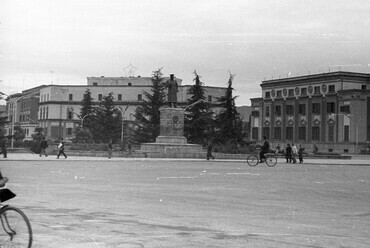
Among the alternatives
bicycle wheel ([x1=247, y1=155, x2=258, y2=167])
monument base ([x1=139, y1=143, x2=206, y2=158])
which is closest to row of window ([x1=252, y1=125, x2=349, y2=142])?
monument base ([x1=139, y1=143, x2=206, y2=158])

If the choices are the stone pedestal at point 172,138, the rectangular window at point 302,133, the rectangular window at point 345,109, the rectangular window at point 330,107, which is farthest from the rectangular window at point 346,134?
the stone pedestal at point 172,138

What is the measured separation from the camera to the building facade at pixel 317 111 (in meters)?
72.2

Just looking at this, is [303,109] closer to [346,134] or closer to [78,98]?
[346,134]

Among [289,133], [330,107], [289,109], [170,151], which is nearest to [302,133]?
[289,133]

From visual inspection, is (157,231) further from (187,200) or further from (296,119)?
(296,119)

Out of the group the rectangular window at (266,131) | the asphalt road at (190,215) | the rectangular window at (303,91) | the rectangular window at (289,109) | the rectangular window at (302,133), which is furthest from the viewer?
the rectangular window at (266,131)

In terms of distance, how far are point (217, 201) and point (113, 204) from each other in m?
2.47

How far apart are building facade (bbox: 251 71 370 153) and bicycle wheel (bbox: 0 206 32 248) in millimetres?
69860

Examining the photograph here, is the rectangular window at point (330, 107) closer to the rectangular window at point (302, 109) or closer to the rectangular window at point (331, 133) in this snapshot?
the rectangular window at point (331, 133)

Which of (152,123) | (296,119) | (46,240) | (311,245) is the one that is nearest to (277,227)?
(311,245)

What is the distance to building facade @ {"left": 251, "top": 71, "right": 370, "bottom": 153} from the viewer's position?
72250 millimetres

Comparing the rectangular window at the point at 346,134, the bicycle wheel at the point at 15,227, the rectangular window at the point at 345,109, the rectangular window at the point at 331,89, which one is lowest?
the bicycle wheel at the point at 15,227

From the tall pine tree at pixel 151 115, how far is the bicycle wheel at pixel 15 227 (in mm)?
59567

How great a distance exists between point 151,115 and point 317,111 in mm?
25845
